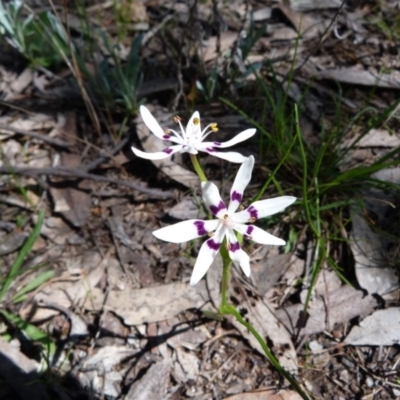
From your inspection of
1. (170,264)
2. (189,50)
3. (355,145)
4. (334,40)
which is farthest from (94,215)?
(334,40)

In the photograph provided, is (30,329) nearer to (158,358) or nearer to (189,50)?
(158,358)

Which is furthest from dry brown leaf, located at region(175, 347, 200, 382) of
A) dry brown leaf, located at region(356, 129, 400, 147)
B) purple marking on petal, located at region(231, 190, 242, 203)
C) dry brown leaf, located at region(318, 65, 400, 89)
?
dry brown leaf, located at region(318, 65, 400, 89)

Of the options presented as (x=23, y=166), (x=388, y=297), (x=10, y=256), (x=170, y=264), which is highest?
(x=23, y=166)

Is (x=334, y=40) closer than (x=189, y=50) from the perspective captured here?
No

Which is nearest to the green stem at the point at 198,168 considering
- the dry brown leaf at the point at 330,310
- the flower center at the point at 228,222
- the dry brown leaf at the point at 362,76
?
the flower center at the point at 228,222

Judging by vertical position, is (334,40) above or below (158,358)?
above

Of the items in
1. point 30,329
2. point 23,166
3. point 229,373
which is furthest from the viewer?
point 23,166

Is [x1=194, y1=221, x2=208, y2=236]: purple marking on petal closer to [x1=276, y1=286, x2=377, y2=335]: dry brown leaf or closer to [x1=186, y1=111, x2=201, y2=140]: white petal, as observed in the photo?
[x1=186, y1=111, x2=201, y2=140]: white petal

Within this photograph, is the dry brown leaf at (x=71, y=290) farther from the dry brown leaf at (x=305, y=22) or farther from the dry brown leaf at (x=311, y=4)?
the dry brown leaf at (x=311, y=4)
